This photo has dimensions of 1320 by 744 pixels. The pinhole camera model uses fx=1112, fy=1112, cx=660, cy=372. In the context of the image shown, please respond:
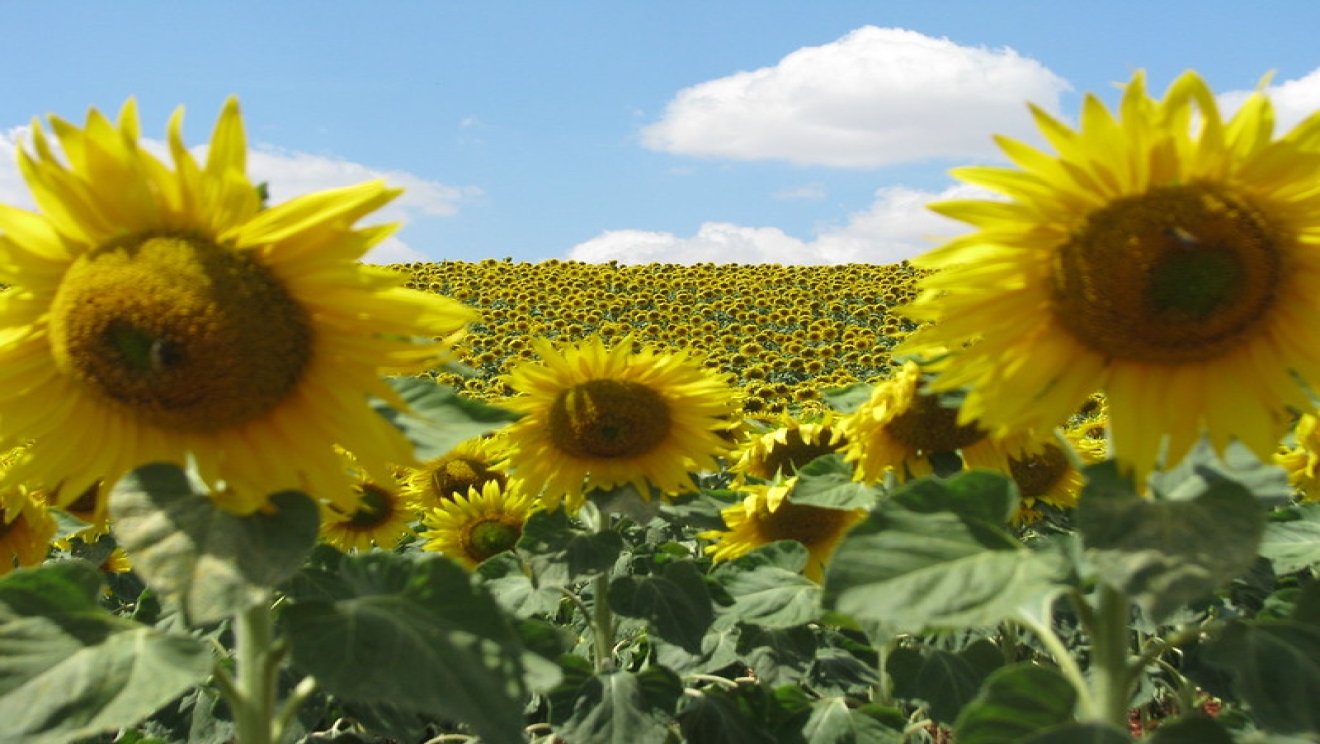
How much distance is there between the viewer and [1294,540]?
2.16m

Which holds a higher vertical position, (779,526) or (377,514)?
(779,526)

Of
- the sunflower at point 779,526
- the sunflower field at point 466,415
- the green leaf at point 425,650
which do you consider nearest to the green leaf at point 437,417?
the sunflower field at point 466,415

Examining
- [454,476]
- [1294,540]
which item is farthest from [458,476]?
[1294,540]

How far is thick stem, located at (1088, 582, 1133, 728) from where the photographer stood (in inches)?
64.3

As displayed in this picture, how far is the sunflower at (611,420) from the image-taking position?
10.4 ft

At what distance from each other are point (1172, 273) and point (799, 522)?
2.09m

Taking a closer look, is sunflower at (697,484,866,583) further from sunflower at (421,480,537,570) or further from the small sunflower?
the small sunflower

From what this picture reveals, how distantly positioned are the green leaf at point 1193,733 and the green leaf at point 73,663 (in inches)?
51.3

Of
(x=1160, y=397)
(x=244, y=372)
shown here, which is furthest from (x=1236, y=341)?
(x=244, y=372)

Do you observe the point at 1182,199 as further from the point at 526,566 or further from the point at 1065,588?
the point at 526,566

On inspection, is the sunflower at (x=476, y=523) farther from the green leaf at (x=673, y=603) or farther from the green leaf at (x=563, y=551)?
the green leaf at (x=673, y=603)

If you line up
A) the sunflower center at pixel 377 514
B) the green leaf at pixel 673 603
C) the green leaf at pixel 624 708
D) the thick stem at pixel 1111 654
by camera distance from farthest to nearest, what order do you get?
the sunflower center at pixel 377 514 → the green leaf at pixel 673 603 → the green leaf at pixel 624 708 → the thick stem at pixel 1111 654

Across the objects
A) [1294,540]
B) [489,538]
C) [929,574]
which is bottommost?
[489,538]

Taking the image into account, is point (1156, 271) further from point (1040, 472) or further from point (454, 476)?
point (454, 476)
